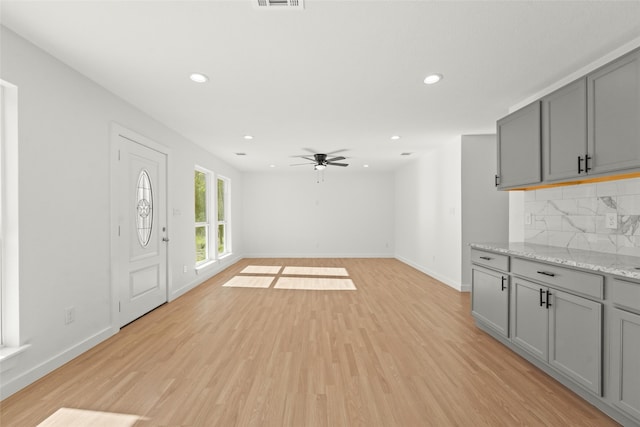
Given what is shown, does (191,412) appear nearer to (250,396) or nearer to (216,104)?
(250,396)

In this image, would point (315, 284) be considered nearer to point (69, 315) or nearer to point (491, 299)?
point (491, 299)

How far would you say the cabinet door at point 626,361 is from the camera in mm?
1642

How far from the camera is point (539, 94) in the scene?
307 centimetres

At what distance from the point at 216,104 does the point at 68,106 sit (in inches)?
52.6

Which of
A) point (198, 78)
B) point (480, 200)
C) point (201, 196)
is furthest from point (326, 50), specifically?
point (201, 196)

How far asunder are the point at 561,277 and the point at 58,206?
159 inches

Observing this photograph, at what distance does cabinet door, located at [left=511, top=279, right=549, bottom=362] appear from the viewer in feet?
7.47

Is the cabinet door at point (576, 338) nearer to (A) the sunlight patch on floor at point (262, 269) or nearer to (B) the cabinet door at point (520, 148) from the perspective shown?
(B) the cabinet door at point (520, 148)

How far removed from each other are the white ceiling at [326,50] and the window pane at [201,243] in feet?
Answer: 9.42

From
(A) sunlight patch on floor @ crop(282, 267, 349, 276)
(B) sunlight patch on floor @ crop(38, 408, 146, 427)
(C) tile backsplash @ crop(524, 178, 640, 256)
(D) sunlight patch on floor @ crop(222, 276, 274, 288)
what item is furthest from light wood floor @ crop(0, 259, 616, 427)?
(A) sunlight patch on floor @ crop(282, 267, 349, 276)

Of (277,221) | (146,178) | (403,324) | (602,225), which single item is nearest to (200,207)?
(146,178)

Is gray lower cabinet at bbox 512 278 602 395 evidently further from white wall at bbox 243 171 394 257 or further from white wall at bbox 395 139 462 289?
white wall at bbox 243 171 394 257

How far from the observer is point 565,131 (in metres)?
2.49

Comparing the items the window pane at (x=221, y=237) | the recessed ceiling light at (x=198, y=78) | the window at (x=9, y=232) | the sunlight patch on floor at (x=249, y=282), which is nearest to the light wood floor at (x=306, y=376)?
the window at (x=9, y=232)
